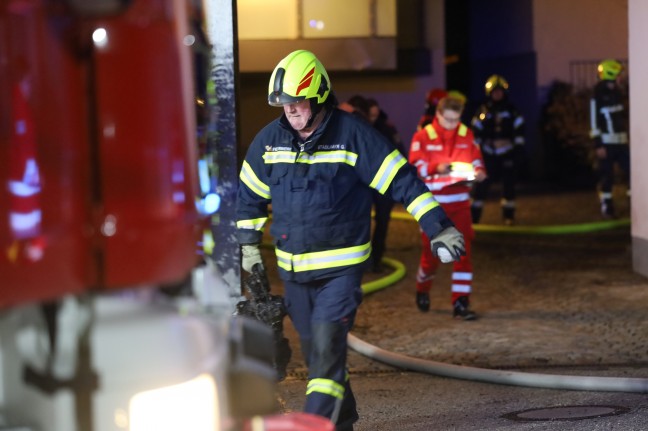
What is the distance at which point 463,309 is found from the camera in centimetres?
824

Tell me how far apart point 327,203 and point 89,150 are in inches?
97.8

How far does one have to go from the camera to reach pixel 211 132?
296 centimetres

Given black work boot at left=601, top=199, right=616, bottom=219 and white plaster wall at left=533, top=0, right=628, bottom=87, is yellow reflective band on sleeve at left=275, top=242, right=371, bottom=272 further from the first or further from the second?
Result: white plaster wall at left=533, top=0, right=628, bottom=87

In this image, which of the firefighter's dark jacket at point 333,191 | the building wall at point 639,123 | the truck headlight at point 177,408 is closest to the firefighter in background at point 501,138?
the building wall at point 639,123

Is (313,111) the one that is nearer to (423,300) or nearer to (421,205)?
(421,205)

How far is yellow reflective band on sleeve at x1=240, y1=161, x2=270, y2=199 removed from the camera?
5.00 m

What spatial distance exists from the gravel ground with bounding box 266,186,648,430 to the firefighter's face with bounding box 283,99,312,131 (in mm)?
1643

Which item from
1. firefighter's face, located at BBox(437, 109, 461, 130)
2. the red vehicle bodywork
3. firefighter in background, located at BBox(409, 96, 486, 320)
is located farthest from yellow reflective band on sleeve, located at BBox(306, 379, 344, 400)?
firefighter's face, located at BBox(437, 109, 461, 130)

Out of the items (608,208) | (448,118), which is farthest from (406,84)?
(448,118)

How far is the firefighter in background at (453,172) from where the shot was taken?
26.4ft

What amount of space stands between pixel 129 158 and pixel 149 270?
0.24m

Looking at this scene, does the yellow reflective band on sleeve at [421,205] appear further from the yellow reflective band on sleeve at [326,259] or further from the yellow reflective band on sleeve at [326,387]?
the yellow reflective band on sleeve at [326,387]

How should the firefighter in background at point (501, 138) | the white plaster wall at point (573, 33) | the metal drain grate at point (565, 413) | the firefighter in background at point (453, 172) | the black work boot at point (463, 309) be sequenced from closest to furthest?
1. the metal drain grate at point (565, 413)
2. the firefighter in background at point (453, 172)
3. the black work boot at point (463, 309)
4. the firefighter in background at point (501, 138)
5. the white plaster wall at point (573, 33)

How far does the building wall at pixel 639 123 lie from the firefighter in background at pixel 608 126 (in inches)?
154
